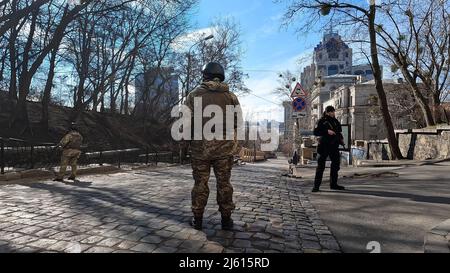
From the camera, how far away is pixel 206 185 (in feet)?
14.3

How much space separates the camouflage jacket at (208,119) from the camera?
4309 mm

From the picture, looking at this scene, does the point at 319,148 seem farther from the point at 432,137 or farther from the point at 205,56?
the point at 205,56

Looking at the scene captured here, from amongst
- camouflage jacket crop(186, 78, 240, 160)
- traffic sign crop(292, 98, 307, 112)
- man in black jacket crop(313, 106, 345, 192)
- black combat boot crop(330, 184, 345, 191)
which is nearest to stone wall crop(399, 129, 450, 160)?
traffic sign crop(292, 98, 307, 112)

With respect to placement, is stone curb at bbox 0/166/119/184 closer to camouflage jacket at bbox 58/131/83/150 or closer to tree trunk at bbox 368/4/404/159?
camouflage jacket at bbox 58/131/83/150

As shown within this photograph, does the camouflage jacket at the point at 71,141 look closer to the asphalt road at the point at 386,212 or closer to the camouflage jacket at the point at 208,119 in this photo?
the asphalt road at the point at 386,212

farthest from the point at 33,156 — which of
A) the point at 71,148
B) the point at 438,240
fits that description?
the point at 438,240

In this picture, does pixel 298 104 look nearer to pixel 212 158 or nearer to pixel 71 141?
pixel 71 141

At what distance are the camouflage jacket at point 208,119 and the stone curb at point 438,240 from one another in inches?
87.4

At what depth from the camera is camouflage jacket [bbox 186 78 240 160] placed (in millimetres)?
4309

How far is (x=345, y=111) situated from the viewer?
73.5 metres

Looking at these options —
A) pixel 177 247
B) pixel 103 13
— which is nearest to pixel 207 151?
pixel 177 247

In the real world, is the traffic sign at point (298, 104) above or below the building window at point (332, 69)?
below

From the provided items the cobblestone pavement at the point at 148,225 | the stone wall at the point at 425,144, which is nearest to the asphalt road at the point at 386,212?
the cobblestone pavement at the point at 148,225

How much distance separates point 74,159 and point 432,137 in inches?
579
